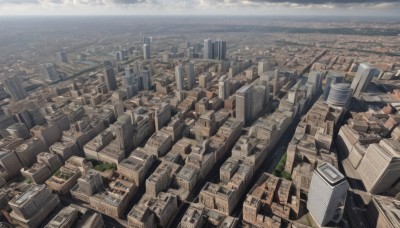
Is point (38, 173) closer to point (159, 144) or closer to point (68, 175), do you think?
point (68, 175)

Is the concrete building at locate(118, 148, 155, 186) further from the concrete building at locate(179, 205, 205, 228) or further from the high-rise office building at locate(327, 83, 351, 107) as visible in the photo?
the high-rise office building at locate(327, 83, 351, 107)

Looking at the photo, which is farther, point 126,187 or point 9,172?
point 9,172

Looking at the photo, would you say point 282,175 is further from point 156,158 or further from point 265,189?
point 156,158

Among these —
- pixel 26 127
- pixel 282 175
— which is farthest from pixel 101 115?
pixel 282 175

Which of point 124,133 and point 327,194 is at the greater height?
point 327,194

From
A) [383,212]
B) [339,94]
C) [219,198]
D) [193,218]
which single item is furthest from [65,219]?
[339,94]

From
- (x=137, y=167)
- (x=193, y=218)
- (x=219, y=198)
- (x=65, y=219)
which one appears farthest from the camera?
(x=137, y=167)
